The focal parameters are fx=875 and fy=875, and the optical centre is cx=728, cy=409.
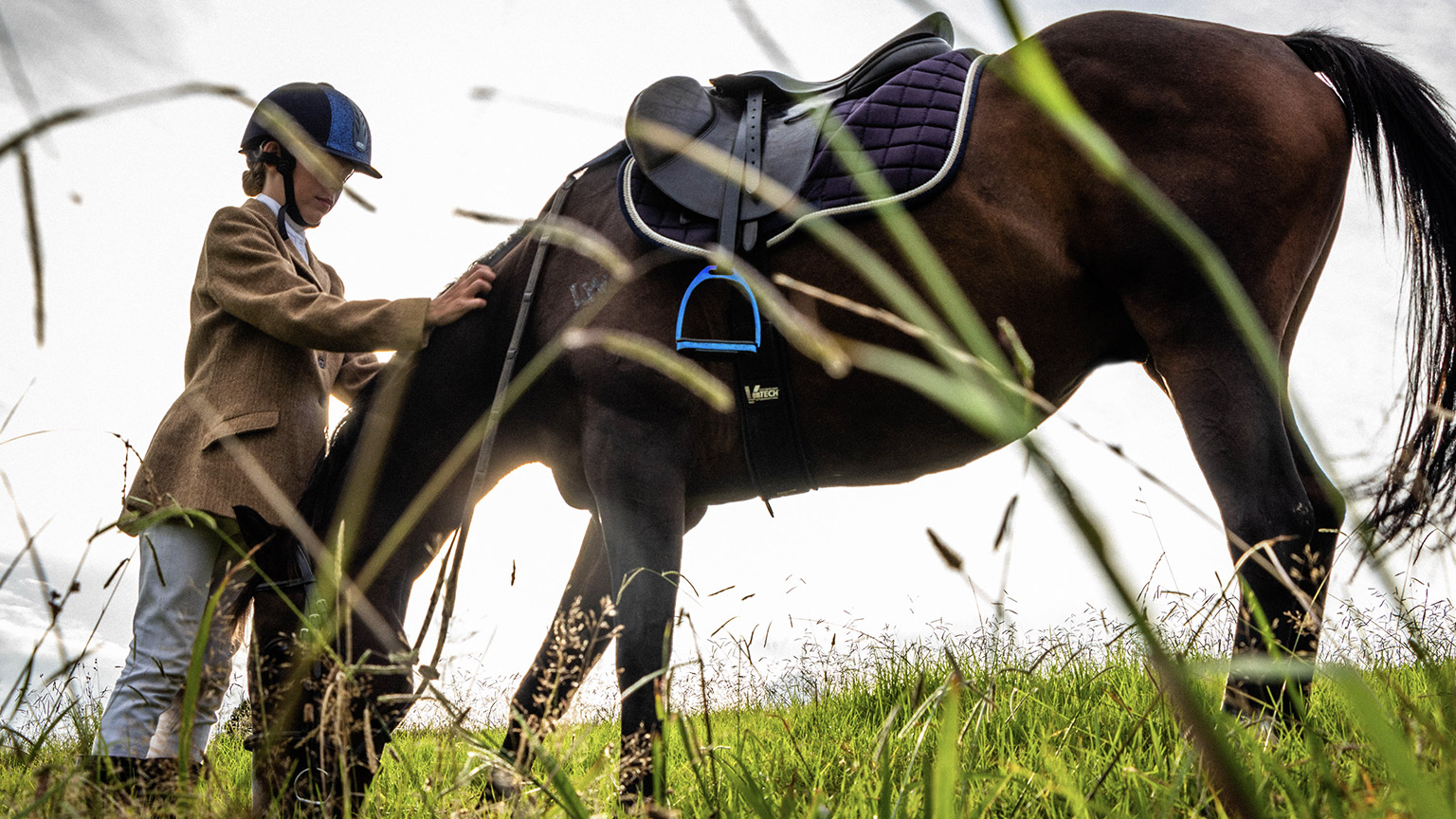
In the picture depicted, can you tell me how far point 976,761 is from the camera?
4.98 ft

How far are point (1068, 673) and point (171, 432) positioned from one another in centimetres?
273

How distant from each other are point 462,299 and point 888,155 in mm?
1252

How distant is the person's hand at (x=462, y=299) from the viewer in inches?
97.5

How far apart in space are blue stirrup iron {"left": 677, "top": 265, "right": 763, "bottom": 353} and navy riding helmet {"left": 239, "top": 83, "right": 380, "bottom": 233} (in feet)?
4.64

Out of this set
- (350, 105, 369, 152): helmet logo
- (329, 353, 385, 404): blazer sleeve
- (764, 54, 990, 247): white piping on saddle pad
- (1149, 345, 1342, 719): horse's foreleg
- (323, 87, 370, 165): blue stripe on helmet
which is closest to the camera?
(1149, 345, 1342, 719): horse's foreleg

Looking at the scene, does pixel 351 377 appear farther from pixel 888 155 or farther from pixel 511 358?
pixel 888 155

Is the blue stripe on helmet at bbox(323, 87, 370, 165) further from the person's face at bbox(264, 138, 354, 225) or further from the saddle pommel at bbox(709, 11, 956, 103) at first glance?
the saddle pommel at bbox(709, 11, 956, 103)

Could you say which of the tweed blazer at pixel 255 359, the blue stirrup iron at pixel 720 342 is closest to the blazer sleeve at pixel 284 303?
the tweed blazer at pixel 255 359

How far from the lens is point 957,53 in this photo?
2432mm

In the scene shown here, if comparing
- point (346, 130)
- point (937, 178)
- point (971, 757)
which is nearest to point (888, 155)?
point (937, 178)

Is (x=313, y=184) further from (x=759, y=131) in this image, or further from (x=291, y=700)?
(x=291, y=700)

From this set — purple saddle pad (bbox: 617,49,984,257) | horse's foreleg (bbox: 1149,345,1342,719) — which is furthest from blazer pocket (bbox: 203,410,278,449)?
horse's foreleg (bbox: 1149,345,1342,719)

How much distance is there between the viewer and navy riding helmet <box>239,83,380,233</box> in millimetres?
2773

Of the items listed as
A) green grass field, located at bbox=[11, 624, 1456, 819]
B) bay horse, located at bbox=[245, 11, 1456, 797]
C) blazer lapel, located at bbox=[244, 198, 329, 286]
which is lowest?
green grass field, located at bbox=[11, 624, 1456, 819]
